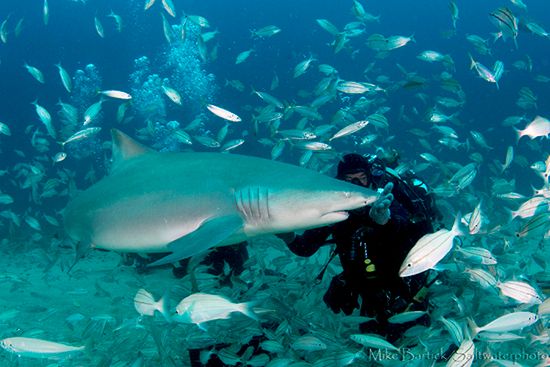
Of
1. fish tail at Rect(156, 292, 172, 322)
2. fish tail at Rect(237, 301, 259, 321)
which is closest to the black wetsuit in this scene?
fish tail at Rect(237, 301, 259, 321)

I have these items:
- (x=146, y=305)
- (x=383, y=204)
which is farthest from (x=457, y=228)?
(x=146, y=305)

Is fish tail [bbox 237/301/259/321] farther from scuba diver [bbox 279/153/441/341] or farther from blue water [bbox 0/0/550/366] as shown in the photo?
blue water [bbox 0/0/550/366]

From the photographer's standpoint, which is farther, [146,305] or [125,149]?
[125,149]

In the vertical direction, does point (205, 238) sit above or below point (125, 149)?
above

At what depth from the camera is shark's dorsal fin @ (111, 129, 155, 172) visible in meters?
4.38

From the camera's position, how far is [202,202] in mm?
3352

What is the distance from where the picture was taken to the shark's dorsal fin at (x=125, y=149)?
438 cm

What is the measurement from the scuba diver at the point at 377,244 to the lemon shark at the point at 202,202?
2.50ft

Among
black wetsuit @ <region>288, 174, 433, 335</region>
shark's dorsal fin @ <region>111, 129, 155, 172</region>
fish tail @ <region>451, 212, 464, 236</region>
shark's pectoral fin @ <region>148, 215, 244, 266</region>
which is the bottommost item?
black wetsuit @ <region>288, 174, 433, 335</region>

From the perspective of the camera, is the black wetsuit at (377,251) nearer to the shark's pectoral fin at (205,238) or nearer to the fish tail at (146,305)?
the shark's pectoral fin at (205,238)

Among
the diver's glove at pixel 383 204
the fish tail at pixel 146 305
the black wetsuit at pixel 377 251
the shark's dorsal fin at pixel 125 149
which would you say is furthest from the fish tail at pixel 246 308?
the shark's dorsal fin at pixel 125 149

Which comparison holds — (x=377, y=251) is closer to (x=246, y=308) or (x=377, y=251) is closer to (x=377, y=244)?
(x=377, y=244)

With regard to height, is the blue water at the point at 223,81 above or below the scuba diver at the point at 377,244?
Answer: below

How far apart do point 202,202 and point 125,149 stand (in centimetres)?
158
